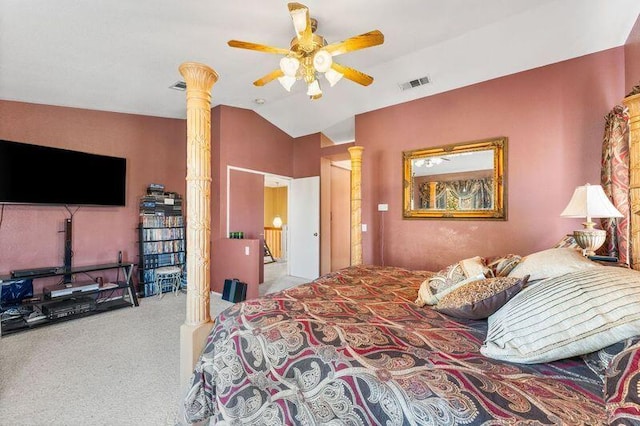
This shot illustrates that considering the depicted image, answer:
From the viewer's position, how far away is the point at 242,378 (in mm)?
1174

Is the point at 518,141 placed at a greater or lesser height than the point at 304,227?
greater

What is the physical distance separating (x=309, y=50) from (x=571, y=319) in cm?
215

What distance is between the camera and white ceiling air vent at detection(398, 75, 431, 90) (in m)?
3.31

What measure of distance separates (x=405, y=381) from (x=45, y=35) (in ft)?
11.5

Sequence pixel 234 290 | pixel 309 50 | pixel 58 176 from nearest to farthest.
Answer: pixel 309 50
pixel 58 176
pixel 234 290

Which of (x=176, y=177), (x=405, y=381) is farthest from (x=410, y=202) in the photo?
(x=176, y=177)

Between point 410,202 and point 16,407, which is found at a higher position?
point 410,202

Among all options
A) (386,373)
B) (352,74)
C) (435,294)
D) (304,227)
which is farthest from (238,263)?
(386,373)

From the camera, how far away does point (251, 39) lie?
2.62m

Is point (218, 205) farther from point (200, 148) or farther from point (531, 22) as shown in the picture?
point (531, 22)

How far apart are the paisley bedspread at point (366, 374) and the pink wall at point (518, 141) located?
2.20m

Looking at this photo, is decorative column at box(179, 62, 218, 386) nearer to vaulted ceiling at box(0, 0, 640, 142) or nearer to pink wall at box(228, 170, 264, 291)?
vaulted ceiling at box(0, 0, 640, 142)

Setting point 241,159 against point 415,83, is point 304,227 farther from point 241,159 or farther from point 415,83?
point 415,83

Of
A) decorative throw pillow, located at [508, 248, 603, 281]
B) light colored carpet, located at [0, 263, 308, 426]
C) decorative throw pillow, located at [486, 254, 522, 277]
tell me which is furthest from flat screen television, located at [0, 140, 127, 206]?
decorative throw pillow, located at [508, 248, 603, 281]
